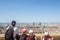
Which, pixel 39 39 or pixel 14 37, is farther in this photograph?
pixel 39 39

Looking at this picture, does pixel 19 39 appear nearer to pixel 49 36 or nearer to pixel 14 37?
pixel 14 37

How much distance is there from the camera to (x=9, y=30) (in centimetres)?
769

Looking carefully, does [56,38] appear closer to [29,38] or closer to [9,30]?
[29,38]

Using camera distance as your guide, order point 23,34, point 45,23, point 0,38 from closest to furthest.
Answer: point 23,34 < point 0,38 < point 45,23

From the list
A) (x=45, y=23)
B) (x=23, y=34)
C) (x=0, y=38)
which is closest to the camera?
(x=23, y=34)

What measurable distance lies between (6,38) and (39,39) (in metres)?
1.41

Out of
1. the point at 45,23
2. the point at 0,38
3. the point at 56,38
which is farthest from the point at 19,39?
the point at 45,23

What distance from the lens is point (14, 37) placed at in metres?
7.73

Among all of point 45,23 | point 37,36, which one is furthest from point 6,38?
point 45,23

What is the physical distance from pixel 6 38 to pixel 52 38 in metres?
1.78

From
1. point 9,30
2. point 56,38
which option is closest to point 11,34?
point 9,30

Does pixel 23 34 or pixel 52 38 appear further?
pixel 52 38

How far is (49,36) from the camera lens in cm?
809

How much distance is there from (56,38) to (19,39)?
160 cm
